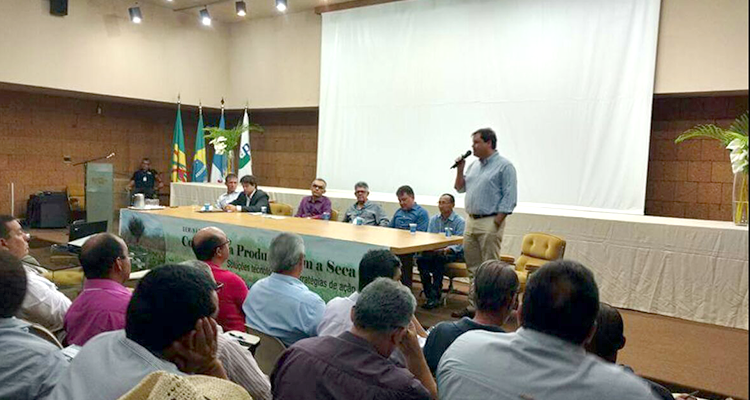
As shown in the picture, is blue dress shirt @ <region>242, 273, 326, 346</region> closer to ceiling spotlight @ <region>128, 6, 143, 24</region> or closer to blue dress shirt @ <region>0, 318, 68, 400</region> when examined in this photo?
blue dress shirt @ <region>0, 318, 68, 400</region>

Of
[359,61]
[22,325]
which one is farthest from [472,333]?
[359,61]

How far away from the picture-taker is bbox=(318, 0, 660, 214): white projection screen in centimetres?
640

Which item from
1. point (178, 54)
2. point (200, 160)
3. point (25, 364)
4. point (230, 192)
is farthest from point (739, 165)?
point (178, 54)

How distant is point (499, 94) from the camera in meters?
7.28

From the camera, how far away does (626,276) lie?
5270 millimetres

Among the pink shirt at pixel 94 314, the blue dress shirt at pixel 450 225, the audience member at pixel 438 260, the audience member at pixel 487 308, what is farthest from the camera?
the blue dress shirt at pixel 450 225

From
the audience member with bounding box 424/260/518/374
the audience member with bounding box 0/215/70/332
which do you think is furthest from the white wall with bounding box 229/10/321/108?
the audience member with bounding box 424/260/518/374

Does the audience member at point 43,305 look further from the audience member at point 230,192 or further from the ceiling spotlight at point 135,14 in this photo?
the ceiling spotlight at point 135,14

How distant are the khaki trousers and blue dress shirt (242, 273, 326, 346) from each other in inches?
94.9

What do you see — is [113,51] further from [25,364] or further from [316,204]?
[25,364]

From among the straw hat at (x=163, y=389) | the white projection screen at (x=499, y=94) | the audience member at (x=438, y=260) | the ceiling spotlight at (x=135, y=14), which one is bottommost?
the audience member at (x=438, y=260)

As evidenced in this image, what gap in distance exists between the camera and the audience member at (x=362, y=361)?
1.44 metres

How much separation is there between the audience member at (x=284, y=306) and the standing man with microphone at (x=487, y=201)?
235 cm

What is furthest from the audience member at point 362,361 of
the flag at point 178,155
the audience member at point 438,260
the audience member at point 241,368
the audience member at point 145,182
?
the audience member at point 145,182
